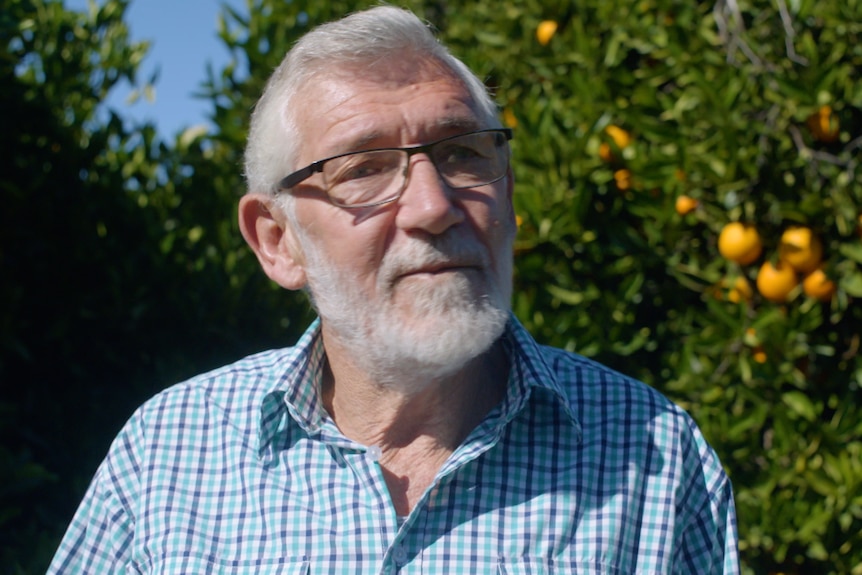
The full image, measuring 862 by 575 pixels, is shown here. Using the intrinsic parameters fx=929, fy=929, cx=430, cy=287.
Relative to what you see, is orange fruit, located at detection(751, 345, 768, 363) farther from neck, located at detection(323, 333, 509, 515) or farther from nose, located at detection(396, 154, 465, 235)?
nose, located at detection(396, 154, 465, 235)

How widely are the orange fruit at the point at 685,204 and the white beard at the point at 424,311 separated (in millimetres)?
1262

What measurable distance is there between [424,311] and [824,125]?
157 centimetres

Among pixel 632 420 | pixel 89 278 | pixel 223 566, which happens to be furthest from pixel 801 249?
pixel 89 278

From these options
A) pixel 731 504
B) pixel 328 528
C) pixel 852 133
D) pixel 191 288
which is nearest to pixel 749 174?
pixel 852 133

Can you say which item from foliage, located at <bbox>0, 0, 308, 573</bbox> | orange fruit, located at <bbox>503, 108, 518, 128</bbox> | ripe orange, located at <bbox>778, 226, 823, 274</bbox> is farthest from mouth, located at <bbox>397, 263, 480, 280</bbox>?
orange fruit, located at <bbox>503, 108, 518, 128</bbox>

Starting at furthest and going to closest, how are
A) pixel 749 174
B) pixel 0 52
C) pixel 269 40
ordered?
pixel 269 40 < pixel 0 52 < pixel 749 174

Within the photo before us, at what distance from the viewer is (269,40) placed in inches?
147

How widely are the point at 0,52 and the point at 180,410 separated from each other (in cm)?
177

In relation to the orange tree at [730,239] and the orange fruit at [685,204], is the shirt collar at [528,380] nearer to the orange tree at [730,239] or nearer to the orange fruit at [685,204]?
the orange tree at [730,239]

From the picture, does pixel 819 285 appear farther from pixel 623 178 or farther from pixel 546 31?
pixel 546 31

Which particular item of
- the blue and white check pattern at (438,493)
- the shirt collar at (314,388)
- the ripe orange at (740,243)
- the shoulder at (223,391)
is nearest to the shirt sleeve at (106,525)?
the blue and white check pattern at (438,493)

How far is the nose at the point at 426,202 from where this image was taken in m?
1.67

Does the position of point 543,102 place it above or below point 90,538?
above

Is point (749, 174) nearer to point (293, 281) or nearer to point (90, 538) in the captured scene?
point (293, 281)
